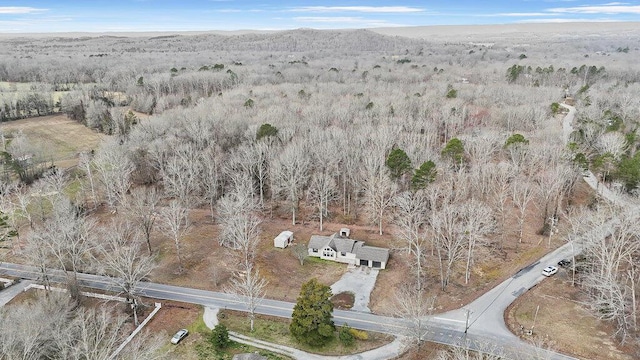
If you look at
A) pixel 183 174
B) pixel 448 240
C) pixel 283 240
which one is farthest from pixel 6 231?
pixel 448 240

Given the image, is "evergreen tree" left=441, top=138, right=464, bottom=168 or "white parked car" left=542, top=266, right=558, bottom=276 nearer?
"white parked car" left=542, top=266, right=558, bottom=276

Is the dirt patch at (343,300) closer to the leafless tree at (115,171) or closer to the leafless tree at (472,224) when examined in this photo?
the leafless tree at (472,224)

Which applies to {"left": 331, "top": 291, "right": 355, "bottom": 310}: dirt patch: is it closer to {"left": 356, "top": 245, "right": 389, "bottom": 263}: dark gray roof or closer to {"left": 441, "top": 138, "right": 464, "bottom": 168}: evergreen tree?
{"left": 356, "top": 245, "right": 389, "bottom": 263}: dark gray roof

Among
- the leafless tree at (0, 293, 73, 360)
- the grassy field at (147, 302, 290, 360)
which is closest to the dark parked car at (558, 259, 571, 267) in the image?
the grassy field at (147, 302, 290, 360)

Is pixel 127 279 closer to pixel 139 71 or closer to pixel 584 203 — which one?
pixel 584 203

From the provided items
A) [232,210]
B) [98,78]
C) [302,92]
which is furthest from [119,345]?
[98,78]

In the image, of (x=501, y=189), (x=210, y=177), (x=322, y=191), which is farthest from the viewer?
(x=210, y=177)

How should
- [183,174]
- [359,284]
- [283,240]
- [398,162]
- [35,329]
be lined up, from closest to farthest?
1. [35,329]
2. [359,284]
3. [283,240]
4. [398,162]
5. [183,174]

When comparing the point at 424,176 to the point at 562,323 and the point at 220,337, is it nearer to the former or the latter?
the point at 562,323
